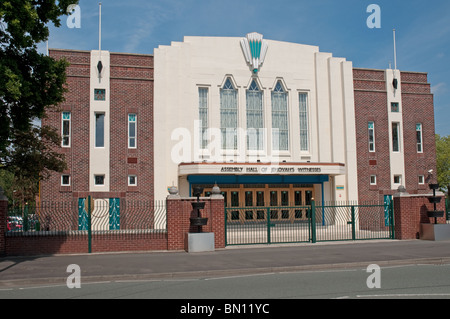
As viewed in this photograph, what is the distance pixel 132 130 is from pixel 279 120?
9.59 m

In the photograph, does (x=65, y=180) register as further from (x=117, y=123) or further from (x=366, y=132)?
(x=366, y=132)

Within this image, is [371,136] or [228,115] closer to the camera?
[228,115]

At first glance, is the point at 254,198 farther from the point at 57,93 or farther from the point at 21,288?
the point at 21,288

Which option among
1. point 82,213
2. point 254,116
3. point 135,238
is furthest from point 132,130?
point 135,238

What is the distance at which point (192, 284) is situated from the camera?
10.4 metres

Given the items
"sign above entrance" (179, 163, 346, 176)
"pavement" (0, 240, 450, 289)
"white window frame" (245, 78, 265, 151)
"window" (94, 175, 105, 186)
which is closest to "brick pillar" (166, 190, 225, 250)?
"pavement" (0, 240, 450, 289)

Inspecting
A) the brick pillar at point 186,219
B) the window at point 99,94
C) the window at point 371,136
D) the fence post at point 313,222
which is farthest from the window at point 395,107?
the window at point 99,94

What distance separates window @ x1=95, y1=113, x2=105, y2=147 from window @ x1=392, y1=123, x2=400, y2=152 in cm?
1939

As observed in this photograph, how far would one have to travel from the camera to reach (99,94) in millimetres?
26203

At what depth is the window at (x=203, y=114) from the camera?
27609 mm

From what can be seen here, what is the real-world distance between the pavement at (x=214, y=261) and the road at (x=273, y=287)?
515mm

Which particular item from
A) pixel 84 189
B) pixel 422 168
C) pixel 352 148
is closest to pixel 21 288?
pixel 84 189

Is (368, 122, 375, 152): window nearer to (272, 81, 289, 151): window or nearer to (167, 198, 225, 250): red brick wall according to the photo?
(272, 81, 289, 151): window

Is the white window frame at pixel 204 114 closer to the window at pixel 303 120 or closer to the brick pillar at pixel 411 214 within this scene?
the window at pixel 303 120
